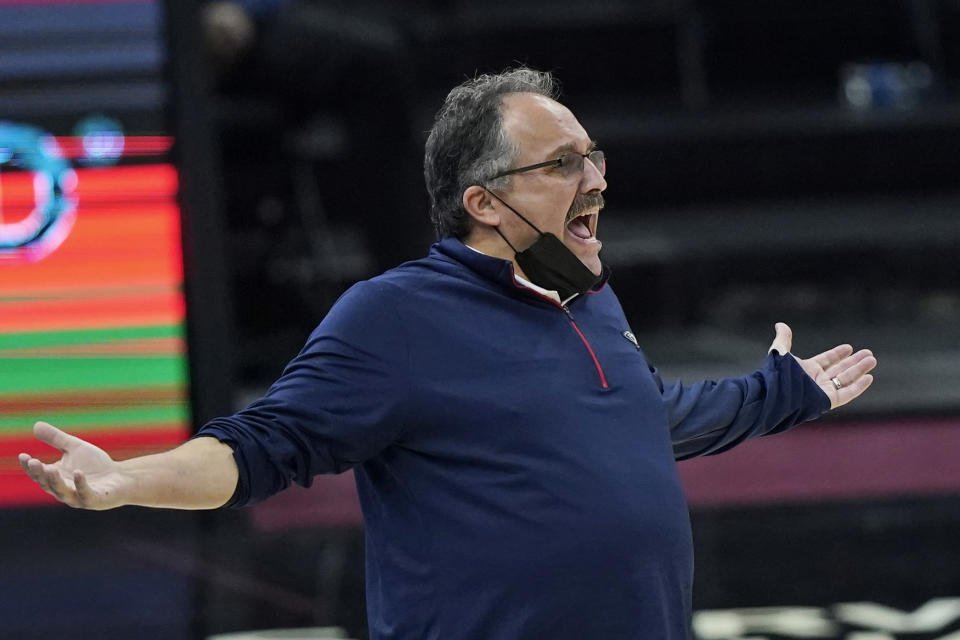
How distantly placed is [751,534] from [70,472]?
296 cm

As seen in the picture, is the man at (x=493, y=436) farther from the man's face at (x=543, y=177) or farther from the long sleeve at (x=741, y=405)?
the long sleeve at (x=741, y=405)

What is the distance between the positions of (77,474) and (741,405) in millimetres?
975

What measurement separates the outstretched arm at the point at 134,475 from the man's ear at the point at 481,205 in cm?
47

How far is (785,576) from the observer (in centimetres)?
354

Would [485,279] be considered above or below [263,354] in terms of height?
above

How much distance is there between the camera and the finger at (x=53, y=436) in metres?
1.33

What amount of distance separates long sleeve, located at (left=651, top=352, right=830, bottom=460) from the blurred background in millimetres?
852

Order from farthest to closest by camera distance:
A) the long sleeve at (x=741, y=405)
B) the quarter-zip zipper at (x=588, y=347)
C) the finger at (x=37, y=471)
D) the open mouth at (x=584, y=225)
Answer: the long sleeve at (x=741, y=405) → the open mouth at (x=584, y=225) → the quarter-zip zipper at (x=588, y=347) → the finger at (x=37, y=471)

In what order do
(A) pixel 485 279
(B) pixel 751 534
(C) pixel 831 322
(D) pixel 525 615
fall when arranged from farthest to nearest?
(C) pixel 831 322, (B) pixel 751 534, (A) pixel 485 279, (D) pixel 525 615

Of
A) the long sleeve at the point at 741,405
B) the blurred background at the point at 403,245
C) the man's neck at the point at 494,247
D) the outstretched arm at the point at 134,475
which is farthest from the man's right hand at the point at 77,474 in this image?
the blurred background at the point at 403,245

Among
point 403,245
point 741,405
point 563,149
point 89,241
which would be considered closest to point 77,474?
point 563,149

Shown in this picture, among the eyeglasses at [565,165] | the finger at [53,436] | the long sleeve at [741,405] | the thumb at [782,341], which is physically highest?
the eyeglasses at [565,165]

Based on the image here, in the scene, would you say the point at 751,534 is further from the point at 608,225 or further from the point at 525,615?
the point at 608,225

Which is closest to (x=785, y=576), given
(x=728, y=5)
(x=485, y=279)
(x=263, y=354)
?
(x=485, y=279)
